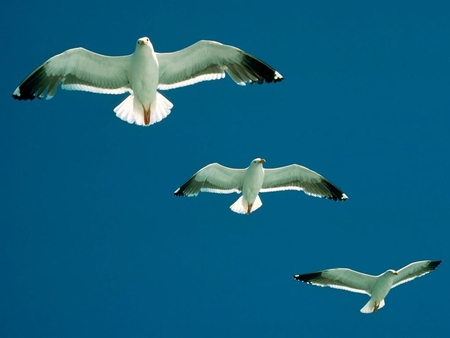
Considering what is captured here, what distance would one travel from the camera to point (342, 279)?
19328 mm

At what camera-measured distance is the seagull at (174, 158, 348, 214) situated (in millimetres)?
18766

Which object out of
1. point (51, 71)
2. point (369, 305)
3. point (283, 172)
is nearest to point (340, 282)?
point (369, 305)

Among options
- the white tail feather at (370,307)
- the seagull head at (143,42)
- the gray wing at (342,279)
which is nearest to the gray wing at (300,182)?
the gray wing at (342,279)

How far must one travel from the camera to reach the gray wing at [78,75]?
14430 mm

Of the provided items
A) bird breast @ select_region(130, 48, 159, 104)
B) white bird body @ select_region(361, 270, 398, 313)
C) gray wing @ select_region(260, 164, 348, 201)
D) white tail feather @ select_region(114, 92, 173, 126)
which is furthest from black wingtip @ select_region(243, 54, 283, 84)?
white bird body @ select_region(361, 270, 398, 313)

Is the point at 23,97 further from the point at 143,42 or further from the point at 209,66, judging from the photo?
the point at 209,66

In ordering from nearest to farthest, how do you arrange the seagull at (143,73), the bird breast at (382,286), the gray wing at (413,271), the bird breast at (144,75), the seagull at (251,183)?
1. the seagull at (143,73)
2. the bird breast at (144,75)
3. the seagull at (251,183)
4. the bird breast at (382,286)
5. the gray wing at (413,271)

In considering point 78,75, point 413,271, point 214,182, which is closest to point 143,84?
point 78,75

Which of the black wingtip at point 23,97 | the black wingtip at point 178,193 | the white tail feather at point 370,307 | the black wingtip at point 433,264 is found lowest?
the white tail feather at point 370,307

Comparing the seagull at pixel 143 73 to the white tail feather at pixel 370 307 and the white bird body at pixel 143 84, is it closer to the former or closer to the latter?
the white bird body at pixel 143 84

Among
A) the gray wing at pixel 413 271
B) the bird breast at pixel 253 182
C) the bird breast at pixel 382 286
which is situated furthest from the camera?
the gray wing at pixel 413 271

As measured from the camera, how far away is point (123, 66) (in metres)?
15.1

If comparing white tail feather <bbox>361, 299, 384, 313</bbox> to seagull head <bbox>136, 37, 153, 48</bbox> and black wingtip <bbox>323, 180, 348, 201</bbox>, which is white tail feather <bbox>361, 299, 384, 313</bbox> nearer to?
black wingtip <bbox>323, 180, 348, 201</bbox>

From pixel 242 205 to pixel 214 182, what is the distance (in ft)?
2.68
